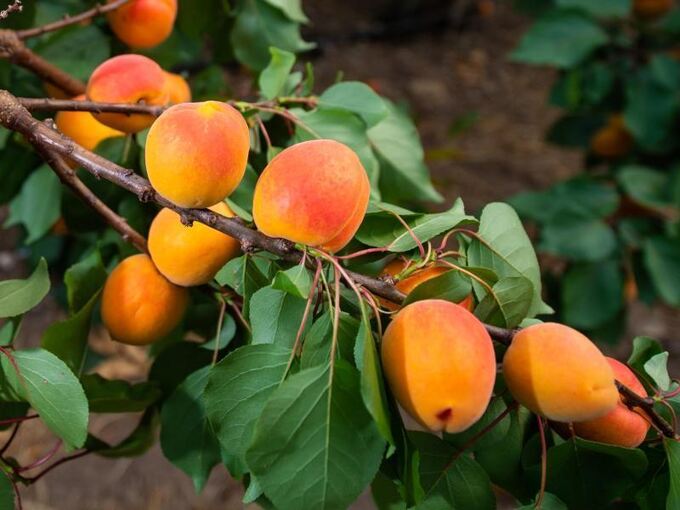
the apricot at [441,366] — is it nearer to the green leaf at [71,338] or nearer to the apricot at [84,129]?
the green leaf at [71,338]

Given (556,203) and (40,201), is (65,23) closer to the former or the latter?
(40,201)

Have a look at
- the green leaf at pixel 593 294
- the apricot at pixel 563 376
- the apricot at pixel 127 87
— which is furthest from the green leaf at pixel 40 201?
the green leaf at pixel 593 294

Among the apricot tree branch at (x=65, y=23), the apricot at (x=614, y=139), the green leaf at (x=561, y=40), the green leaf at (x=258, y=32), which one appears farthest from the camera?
the apricot at (x=614, y=139)

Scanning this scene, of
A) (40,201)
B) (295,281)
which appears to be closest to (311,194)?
(295,281)

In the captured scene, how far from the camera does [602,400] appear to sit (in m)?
0.45

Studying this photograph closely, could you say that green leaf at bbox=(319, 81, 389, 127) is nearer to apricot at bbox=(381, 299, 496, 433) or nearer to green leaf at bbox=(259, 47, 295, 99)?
green leaf at bbox=(259, 47, 295, 99)

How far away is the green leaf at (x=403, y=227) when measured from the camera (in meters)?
0.53

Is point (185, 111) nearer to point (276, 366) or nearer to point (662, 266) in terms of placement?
point (276, 366)

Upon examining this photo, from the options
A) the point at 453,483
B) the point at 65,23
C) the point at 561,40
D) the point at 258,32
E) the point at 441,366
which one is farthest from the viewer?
the point at 561,40

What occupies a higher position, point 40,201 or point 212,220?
point 212,220

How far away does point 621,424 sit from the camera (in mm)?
508

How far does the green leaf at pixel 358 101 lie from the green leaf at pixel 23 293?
0.98ft

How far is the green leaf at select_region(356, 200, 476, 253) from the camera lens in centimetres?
53

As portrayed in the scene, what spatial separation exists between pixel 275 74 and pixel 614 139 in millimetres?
1180
